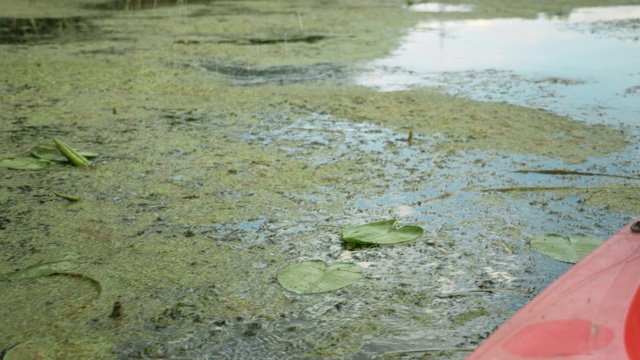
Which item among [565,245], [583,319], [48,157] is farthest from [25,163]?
[583,319]

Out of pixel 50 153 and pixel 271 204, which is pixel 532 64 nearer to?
pixel 271 204

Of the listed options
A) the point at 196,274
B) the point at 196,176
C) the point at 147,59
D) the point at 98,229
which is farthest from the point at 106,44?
the point at 196,274

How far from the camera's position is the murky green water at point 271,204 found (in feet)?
3.54

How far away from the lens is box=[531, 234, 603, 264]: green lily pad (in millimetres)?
1302

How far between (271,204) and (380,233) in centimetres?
31

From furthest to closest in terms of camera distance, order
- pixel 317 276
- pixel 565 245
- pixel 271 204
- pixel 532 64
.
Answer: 1. pixel 532 64
2. pixel 271 204
3. pixel 565 245
4. pixel 317 276

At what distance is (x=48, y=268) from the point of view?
1255 mm

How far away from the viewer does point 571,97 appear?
102 inches

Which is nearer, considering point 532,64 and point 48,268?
point 48,268

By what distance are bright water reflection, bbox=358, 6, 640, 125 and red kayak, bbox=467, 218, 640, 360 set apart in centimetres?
153

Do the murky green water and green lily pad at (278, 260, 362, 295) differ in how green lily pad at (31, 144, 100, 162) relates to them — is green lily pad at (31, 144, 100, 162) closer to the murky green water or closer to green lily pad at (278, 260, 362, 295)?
the murky green water

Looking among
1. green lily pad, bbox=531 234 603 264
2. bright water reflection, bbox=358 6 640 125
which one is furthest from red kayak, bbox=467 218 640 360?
bright water reflection, bbox=358 6 640 125

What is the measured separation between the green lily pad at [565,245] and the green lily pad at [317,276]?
371 mm

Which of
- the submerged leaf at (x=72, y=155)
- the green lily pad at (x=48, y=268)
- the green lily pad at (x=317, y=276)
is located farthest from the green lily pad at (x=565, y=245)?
the submerged leaf at (x=72, y=155)
